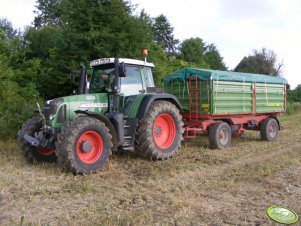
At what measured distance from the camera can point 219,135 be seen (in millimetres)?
9266

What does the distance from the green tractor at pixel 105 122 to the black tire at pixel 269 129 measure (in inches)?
140

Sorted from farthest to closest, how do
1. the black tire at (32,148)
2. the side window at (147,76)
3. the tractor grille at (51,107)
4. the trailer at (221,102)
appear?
the trailer at (221,102), the side window at (147,76), the black tire at (32,148), the tractor grille at (51,107)

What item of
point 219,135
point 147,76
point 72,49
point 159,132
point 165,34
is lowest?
point 219,135

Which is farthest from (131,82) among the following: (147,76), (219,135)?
(219,135)

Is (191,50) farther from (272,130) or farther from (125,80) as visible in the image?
(125,80)

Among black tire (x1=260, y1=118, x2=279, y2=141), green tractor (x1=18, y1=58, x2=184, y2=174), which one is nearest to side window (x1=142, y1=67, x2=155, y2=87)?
green tractor (x1=18, y1=58, x2=184, y2=174)

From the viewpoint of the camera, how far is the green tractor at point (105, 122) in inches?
253

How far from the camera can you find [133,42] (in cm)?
1341

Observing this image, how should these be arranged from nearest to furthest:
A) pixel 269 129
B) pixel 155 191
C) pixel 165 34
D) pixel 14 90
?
pixel 155 191 → pixel 269 129 → pixel 14 90 → pixel 165 34

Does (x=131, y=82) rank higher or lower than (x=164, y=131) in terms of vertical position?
higher
